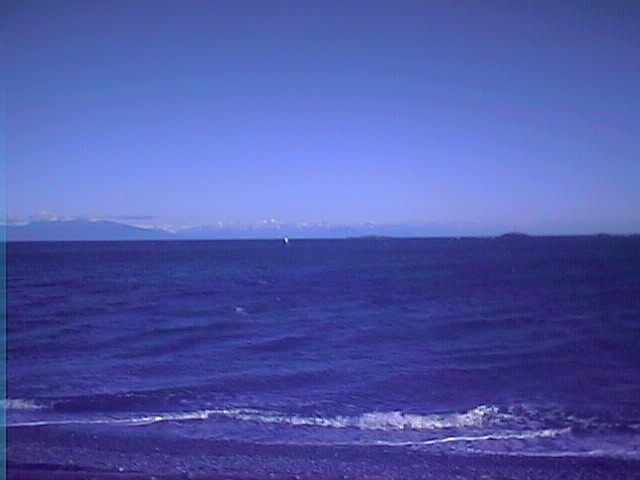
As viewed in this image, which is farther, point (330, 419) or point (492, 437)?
point (330, 419)

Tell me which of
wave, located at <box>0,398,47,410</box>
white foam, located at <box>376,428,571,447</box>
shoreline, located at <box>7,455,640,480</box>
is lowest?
shoreline, located at <box>7,455,640,480</box>

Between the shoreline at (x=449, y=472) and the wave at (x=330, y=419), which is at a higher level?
the wave at (x=330, y=419)

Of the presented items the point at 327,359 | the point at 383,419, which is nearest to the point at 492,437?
the point at 383,419

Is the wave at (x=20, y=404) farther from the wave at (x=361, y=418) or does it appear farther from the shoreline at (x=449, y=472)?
the shoreline at (x=449, y=472)

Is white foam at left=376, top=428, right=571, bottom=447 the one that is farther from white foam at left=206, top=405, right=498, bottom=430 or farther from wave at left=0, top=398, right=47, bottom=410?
wave at left=0, top=398, right=47, bottom=410

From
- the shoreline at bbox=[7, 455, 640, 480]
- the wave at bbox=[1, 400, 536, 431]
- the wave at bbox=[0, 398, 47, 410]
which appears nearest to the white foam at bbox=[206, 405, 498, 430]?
the wave at bbox=[1, 400, 536, 431]

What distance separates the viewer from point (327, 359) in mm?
3719

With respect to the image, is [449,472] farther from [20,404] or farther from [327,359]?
[20,404]

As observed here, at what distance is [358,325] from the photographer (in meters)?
3.79

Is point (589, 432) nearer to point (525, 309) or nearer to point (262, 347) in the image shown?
point (525, 309)

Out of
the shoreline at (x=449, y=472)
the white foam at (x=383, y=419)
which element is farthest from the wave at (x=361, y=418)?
the shoreline at (x=449, y=472)

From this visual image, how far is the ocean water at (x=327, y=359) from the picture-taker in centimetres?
333

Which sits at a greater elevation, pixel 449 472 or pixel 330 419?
pixel 330 419

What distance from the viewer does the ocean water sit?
3326 mm
